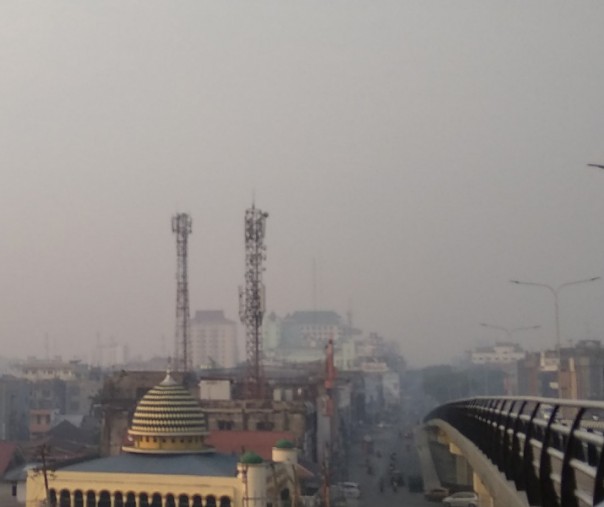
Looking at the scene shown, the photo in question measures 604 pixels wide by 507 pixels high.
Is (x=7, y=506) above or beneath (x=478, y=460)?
beneath

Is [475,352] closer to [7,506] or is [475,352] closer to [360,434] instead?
[360,434]

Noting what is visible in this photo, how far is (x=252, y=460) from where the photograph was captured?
29.0 metres

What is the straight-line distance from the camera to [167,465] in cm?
3112

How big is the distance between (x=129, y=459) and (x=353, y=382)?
65.7m

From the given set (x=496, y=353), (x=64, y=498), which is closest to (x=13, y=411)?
(x=64, y=498)

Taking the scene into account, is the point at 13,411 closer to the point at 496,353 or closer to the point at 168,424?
the point at 168,424

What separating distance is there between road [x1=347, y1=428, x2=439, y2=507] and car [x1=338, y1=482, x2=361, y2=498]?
280 millimetres

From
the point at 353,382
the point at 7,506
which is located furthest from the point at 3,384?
the point at 7,506

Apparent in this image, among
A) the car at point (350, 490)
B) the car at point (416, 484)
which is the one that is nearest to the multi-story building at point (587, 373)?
the car at point (416, 484)

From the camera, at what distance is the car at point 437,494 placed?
36.9 m

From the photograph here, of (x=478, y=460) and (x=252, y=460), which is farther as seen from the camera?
(x=252, y=460)

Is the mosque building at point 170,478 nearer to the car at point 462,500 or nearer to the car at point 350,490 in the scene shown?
the car at point 462,500

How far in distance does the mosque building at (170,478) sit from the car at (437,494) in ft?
20.9

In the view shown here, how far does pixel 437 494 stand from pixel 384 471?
13.9 meters
